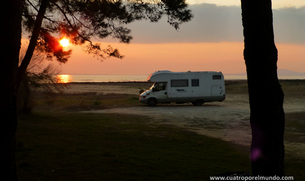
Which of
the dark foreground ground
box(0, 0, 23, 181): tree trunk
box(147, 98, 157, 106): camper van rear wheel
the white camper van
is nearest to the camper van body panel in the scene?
the white camper van

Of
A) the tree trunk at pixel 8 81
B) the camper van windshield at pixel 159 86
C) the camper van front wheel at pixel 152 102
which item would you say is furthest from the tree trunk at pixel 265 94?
the camper van front wheel at pixel 152 102

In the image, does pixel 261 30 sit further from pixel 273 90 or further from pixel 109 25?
pixel 109 25

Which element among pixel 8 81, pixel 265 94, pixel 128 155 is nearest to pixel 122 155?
pixel 128 155

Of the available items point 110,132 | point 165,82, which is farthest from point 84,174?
point 165,82

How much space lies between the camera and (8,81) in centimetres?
487

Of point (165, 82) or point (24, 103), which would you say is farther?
point (165, 82)

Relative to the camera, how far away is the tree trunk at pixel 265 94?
14.9ft

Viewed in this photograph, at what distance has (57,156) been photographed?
8492 mm

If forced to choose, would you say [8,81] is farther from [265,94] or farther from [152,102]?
[152,102]

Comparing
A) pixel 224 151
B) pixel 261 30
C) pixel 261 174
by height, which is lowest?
pixel 224 151

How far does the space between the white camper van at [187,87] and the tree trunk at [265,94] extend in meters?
22.8

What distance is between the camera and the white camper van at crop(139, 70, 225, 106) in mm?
27562

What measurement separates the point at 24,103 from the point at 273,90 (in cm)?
1798

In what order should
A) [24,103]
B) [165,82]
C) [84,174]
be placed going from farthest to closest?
[165,82]
[24,103]
[84,174]
